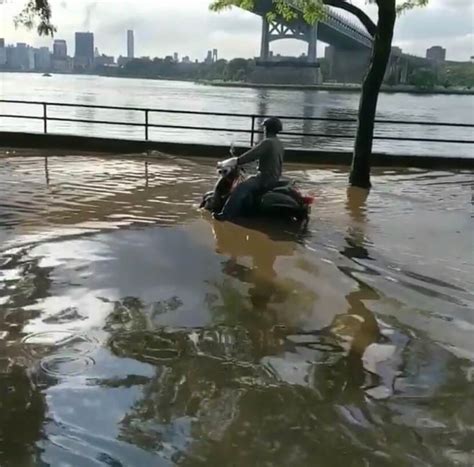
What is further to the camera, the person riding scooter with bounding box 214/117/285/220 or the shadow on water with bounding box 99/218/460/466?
the person riding scooter with bounding box 214/117/285/220

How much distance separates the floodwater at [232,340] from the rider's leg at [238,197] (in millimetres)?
276

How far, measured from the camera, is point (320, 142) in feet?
93.1

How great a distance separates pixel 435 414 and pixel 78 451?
1941mm

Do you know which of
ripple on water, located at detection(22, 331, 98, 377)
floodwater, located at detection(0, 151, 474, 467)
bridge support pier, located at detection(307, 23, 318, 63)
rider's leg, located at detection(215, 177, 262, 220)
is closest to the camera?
floodwater, located at detection(0, 151, 474, 467)

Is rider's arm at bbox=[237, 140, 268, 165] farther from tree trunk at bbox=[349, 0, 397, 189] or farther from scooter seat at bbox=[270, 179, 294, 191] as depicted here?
tree trunk at bbox=[349, 0, 397, 189]

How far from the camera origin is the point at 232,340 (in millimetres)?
4879

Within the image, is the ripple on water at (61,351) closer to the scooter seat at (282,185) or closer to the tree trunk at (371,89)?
the scooter seat at (282,185)

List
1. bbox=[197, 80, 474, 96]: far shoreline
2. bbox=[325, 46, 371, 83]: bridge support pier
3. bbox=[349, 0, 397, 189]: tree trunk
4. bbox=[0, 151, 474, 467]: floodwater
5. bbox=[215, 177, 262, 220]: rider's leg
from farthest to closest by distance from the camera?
bbox=[197, 80, 474, 96]: far shoreline < bbox=[325, 46, 371, 83]: bridge support pier < bbox=[349, 0, 397, 189]: tree trunk < bbox=[215, 177, 262, 220]: rider's leg < bbox=[0, 151, 474, 467]: floodwater

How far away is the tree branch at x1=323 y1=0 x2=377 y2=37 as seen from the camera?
11.5 m

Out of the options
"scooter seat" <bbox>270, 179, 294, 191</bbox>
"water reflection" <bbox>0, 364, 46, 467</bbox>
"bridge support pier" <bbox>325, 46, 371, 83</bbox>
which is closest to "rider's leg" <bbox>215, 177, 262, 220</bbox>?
"scooter seat" <bbox>270, 179, 294, 191</bbox>

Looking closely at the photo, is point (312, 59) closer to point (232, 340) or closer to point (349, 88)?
point (349, 88)

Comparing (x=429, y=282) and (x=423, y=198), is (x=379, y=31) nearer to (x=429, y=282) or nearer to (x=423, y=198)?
(x=423, y=198)

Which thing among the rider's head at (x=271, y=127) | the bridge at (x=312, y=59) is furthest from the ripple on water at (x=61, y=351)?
the bridge at (x=312, y=59)

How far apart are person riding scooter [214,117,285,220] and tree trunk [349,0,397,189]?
3383 millimetres
